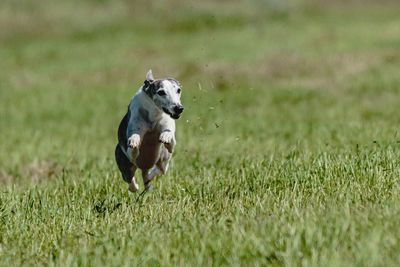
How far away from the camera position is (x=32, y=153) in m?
11.0

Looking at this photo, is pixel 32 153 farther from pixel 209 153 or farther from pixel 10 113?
pixel 10 113

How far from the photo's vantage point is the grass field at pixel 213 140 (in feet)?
12.3

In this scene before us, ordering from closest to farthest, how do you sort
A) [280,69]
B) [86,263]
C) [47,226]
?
[86,263], [47,226], [280,69]

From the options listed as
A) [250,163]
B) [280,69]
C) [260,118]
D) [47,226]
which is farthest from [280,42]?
[47,226]

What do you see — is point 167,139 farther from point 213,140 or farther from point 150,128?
point 213,140

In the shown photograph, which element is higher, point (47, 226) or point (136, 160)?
point (136, 160)

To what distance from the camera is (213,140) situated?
11000 millimetres

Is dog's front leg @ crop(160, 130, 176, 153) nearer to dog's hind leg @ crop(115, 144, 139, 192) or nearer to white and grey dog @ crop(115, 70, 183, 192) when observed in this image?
white and grey dog @ crop(115, 70, 183, 192)

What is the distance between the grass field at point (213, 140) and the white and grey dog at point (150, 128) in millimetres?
385

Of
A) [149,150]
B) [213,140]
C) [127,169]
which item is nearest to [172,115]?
[149,150]

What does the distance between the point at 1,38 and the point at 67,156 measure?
26993mm

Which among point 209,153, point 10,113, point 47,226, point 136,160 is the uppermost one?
point 136,160

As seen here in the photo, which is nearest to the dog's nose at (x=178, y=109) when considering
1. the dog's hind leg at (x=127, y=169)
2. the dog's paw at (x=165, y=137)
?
the dog's paw at (x=165, y=137)

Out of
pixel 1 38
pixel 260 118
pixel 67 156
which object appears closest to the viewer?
pixel 67 156
